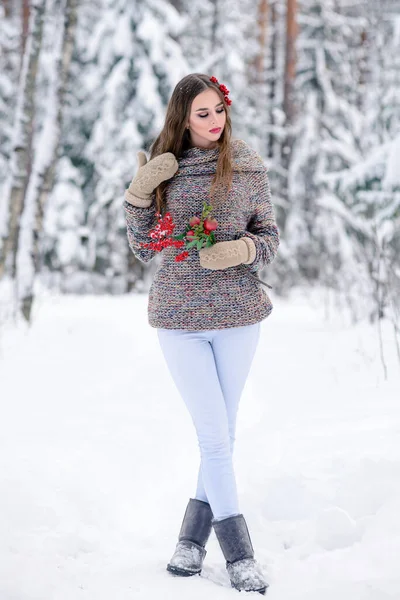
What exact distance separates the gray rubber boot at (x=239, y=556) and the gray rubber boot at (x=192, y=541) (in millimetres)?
150

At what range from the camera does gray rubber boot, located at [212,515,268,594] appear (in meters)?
2.80

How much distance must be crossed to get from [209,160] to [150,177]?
0.30 m

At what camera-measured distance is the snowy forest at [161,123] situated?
9.08m

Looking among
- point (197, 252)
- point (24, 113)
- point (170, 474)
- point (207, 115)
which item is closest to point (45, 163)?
point (24, 113)

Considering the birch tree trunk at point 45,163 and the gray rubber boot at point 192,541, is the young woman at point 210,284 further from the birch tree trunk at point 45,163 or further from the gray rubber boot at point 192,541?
the birch tree trunk at point 45,163

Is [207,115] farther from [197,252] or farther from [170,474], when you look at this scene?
[170,474]

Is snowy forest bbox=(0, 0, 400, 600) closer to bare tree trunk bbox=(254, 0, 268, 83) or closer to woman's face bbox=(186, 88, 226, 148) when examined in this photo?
woman's face bbox=(186, 88, 226, 148)

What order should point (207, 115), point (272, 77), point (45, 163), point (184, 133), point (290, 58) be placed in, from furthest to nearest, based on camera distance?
point (272, 77) → point (290, 58) → point (45, 163) → point (184, 133) → point (207, 115)

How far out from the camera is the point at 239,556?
2.88m

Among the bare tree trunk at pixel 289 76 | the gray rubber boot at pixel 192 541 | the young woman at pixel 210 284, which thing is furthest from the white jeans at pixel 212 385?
the bare tree trunk at pixel 289 76

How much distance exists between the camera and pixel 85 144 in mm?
16906

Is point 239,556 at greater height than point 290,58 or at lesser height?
lesser

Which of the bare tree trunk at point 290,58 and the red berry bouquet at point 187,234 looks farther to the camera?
the bare tree trunk at point 290,58

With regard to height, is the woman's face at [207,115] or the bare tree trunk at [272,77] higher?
the bare tree trunk at [272,77]
